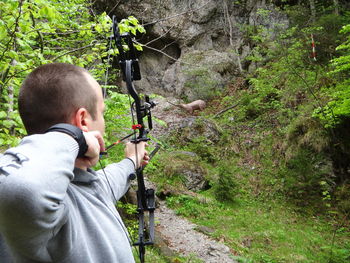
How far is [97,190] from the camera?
1.24 m

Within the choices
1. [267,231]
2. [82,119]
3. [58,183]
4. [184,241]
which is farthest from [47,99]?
[267,231]

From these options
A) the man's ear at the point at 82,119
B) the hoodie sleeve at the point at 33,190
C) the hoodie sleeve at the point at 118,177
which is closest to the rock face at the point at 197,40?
the hoodie sleeve at the point at 118,177

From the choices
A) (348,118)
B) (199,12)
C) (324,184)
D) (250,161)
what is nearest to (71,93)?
(324,184)

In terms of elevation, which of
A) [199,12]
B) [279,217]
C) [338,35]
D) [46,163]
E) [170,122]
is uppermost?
[199,12]

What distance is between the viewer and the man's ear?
1095mm

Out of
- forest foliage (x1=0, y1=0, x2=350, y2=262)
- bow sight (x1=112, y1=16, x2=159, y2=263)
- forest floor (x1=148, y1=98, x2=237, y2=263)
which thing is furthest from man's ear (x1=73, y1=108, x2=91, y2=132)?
forest floor (x1=148, y1=98, x2=237, y2=263)

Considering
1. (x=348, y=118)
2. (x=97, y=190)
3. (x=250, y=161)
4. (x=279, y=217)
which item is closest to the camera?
(x=97, y=190)

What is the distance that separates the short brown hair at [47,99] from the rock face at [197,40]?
61.7 ft

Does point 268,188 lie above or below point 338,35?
below

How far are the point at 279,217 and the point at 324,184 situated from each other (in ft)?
6.00

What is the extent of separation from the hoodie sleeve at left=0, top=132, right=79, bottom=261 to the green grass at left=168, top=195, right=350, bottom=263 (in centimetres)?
603

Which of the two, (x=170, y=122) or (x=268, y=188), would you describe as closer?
(x=268, y=188)

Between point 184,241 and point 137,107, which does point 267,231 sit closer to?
point 184,241

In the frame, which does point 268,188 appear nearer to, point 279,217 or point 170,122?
point 279,217
